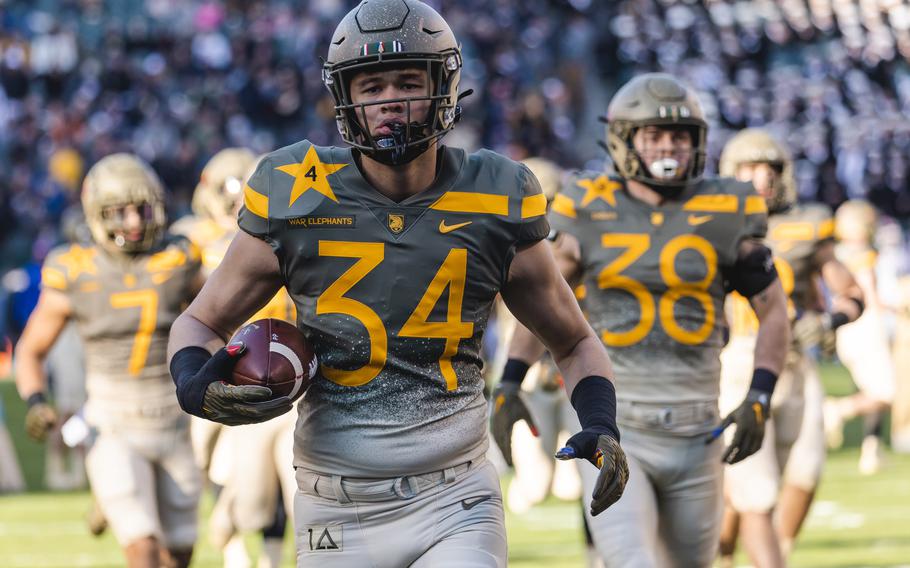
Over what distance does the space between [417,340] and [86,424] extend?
327 cm

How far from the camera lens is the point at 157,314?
6465 millimetres

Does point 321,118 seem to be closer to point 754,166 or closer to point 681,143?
point 754,166

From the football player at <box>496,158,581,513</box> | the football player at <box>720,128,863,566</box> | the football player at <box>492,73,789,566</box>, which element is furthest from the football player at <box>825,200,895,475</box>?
the football player at <box>492,73,789,566</box>

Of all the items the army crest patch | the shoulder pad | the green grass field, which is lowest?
the green grass field

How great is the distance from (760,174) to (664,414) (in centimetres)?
241

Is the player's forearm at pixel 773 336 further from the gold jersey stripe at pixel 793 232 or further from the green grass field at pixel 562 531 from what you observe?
the green grass field at pixel 562 531

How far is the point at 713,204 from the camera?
521 centimetres

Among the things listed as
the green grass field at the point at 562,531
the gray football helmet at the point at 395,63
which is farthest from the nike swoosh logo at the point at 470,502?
the green grass field at the point at 562,531

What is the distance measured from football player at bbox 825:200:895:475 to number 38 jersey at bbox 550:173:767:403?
6389 millimetres

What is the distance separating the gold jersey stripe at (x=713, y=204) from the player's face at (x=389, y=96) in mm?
1886

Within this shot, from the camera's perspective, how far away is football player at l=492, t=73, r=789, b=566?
5039mm

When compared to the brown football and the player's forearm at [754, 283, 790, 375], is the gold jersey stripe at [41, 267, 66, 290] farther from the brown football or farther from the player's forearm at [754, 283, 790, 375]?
the brown football

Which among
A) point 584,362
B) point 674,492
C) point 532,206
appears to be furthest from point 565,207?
point 532,206

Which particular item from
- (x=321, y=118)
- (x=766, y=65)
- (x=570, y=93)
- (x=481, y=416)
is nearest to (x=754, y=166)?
(x=481, y=416)
